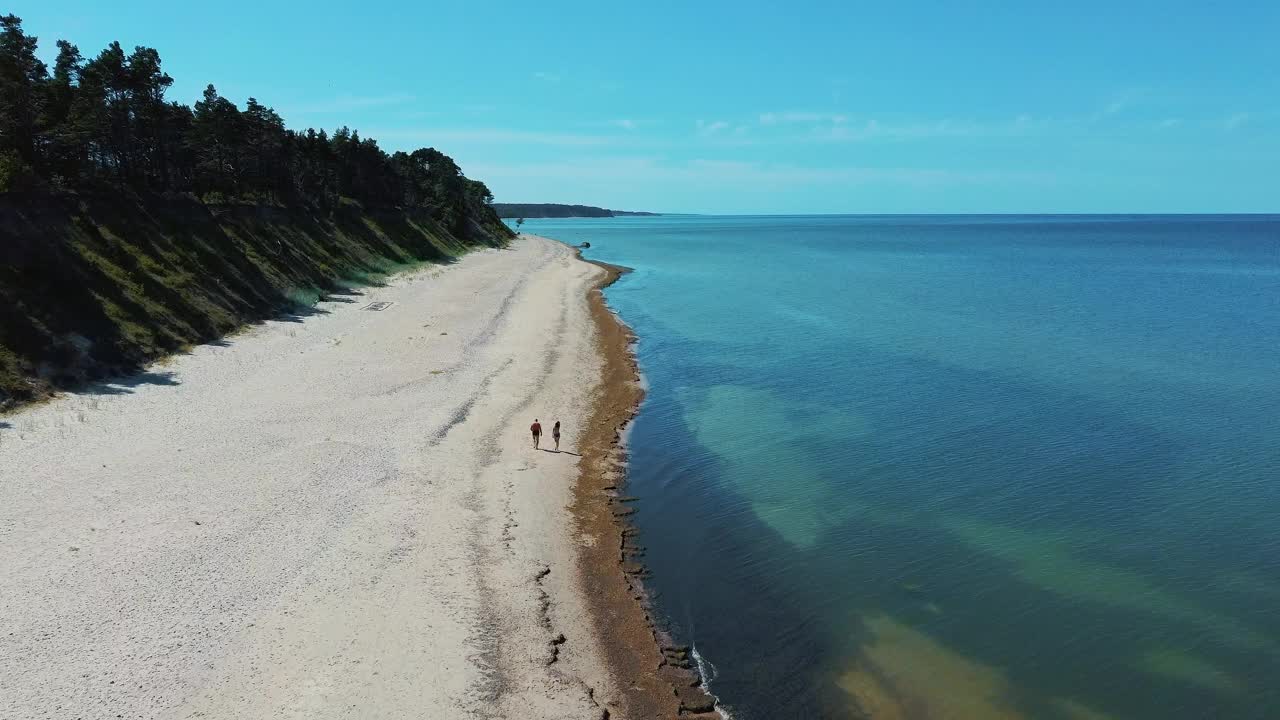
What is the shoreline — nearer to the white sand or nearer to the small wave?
the small wave

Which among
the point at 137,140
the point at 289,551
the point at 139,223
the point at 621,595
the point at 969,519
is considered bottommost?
the point at 969,519

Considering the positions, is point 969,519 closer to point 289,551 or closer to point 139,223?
point 289,551

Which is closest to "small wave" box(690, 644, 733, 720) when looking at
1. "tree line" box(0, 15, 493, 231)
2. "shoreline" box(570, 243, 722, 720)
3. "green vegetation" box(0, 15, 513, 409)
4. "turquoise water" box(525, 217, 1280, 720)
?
"shoreline" box(570, 243, 722, 720)

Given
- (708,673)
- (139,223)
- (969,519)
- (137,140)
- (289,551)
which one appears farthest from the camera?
(137,140)

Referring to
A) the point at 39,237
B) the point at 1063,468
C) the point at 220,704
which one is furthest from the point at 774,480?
the point at 39,237

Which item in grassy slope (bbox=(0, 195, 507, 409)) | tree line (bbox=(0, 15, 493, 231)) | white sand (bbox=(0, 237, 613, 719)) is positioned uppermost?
tree line (bbox=(0, 15, 493, 231))

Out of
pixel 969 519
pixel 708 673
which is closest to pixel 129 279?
pixel 708 673
